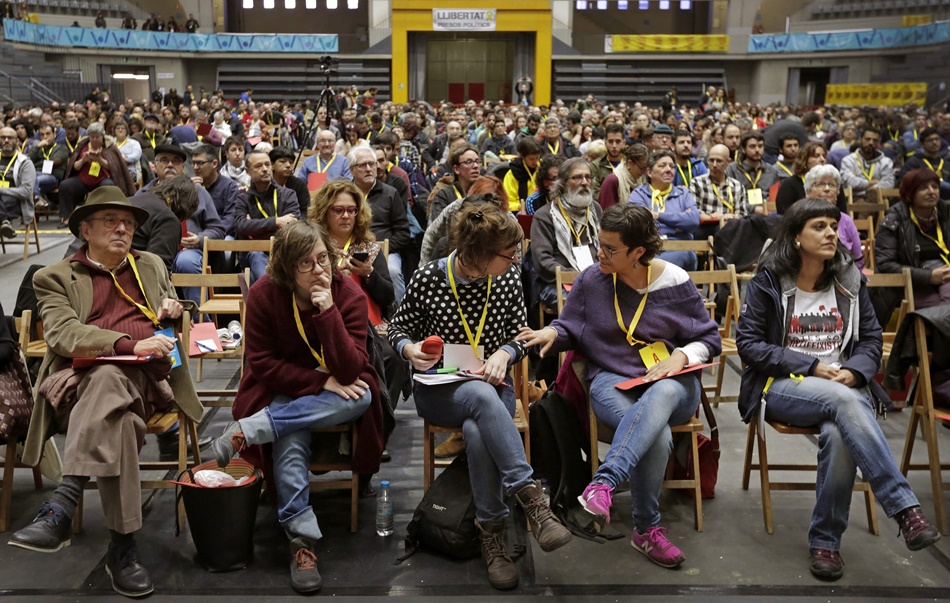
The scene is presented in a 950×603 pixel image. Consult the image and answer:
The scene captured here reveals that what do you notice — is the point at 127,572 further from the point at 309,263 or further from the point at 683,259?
the point at 683,259

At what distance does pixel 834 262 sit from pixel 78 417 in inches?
111

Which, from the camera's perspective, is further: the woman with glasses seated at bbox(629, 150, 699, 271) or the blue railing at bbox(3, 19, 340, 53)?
the blue railing at bbox(3, 19, 340, 53)

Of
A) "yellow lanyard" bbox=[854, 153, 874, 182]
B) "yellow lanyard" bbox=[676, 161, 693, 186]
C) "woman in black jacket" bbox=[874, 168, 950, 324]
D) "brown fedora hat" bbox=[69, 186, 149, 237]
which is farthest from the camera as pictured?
"yellow lanyard" bbox=[854, 153, 874, 182]

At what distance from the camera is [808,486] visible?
Answer: 3381mm

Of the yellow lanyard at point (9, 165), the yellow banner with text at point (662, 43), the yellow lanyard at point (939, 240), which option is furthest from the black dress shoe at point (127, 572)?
the yellow banner with text at point (662, 43)

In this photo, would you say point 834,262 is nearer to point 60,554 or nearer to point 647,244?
point 647,244

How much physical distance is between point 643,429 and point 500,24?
28.6 m

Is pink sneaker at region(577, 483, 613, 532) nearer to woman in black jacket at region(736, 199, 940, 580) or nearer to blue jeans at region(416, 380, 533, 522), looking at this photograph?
blue jeans at region(416, 380, 533, 522)

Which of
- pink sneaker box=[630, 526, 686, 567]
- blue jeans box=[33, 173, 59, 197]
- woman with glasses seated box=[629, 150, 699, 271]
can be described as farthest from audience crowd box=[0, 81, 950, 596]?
blue jeans box=[33, 173, 59, 197]

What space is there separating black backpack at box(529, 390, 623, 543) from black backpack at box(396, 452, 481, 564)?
326mm

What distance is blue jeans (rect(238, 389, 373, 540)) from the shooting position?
300cm

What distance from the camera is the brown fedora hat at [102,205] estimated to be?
3238mm

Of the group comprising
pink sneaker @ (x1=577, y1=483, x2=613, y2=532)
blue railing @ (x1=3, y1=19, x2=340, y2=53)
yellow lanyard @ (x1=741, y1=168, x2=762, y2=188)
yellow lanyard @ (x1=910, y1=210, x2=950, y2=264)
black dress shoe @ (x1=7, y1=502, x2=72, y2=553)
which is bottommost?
black dress shoe @ (x1=7, y1=502, x2=72, y2=553)

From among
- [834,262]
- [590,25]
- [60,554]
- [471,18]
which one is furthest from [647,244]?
[590,25]
